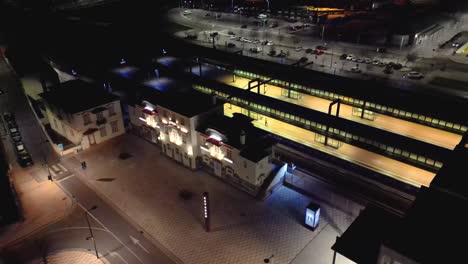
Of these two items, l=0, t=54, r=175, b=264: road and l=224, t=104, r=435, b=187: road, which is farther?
l=224, t=104, r=435, b=187: road

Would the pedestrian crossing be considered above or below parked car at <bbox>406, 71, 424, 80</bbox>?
below

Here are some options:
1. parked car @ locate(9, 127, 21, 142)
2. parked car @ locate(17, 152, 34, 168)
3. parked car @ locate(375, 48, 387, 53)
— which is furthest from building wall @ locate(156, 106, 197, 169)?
parked car @ locate(375, 48, 387, 53)

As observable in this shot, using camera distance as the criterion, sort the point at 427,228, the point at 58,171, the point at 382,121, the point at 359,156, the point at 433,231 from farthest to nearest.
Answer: the point at 382,121
the point at 359,156
the point at 58,171
the point at 427,228
the point at 433,231

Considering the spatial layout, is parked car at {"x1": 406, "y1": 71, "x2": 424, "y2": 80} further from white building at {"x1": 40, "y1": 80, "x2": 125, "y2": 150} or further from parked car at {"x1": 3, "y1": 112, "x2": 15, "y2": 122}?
parked car at {"x1": 3, "y1": 112, "x2": 15, "y2": 122}

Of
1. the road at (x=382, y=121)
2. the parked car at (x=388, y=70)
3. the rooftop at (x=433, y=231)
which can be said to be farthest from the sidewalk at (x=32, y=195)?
the parked car at (x=388, y=70)

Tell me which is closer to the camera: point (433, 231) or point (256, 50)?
point (433, 231)

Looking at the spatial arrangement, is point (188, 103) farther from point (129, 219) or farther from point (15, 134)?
point (15, 134)

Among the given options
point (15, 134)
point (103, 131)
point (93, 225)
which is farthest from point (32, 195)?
point (15, 134)

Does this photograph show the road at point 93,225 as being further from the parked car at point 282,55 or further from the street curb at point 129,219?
the parked car at point 282,55
